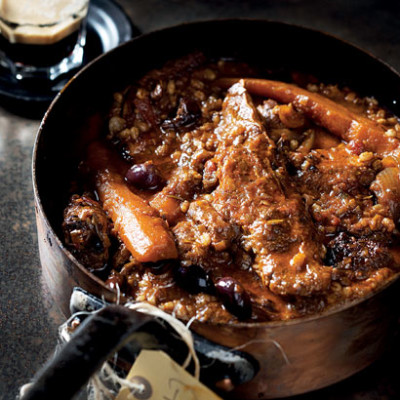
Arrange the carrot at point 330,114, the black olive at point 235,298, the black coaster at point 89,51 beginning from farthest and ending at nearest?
1. the black coaster at point 89,51
2. the carrot at point 330,114
3. the black olive at point 235,298

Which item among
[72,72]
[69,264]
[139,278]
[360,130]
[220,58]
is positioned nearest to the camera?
[69,264]

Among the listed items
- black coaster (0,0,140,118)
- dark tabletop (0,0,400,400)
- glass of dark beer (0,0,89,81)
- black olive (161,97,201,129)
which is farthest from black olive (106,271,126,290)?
glass of dark beer (0,0,89,81)

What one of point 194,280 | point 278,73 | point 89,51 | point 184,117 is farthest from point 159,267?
point 89,51

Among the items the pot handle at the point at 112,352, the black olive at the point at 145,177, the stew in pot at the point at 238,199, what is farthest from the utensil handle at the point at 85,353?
the black olive at the point at 145,177

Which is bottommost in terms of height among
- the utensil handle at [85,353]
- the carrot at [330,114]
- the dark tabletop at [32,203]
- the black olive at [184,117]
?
the dark tabletop at [32,203]

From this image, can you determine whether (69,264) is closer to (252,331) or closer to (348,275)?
(252,331)

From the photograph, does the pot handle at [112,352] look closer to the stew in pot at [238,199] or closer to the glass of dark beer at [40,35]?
the stew in pot at [238,199]

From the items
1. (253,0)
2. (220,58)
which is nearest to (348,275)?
(220,58)
